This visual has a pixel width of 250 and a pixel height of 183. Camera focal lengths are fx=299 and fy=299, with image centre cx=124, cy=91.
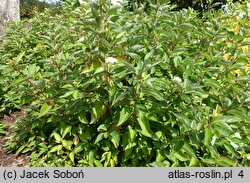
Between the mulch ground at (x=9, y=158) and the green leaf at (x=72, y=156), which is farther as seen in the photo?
the mulch ground at (x=9, y=158)

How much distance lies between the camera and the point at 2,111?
3.94 m

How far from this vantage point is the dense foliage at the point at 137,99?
2.22 m

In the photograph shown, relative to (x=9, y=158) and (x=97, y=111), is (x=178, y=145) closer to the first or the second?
(x=97, y=111)

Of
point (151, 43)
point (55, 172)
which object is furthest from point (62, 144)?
point (151, 43)

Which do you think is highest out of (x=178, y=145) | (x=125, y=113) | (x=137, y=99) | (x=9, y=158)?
(x=137, y=99)

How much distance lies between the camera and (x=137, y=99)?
2.25 metres

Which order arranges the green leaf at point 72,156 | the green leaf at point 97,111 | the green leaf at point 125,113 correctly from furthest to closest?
the green leaf at point 72,156 → the green leaf at point 97,111 → the green leaf at point 125,113

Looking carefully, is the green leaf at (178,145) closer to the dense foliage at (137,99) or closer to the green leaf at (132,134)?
the dense foliage at (137,99)

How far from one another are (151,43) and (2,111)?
2.30 m

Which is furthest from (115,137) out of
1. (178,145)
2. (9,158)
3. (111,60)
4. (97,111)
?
(9,158)

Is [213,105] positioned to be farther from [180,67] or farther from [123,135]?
[123,135]

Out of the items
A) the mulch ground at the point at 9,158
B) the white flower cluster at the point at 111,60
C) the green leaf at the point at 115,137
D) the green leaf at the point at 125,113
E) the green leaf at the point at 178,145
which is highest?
the white flower cluster at the point at 111,60

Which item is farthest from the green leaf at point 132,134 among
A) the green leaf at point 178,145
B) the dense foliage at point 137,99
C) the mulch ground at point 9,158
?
the mulch ground at point 9,158

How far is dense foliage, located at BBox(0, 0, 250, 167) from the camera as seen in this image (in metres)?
2.22
